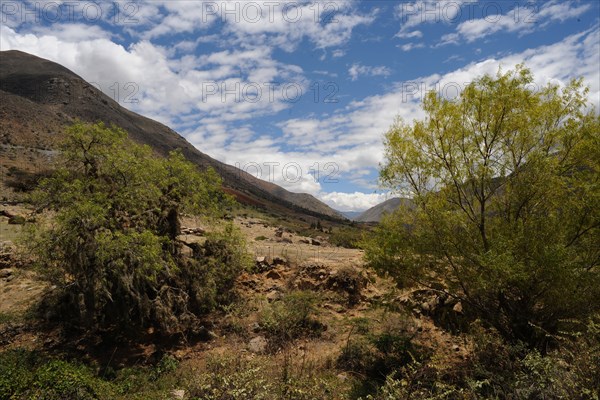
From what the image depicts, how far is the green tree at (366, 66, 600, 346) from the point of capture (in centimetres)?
814

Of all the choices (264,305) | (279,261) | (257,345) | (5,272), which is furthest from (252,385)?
(5,272)

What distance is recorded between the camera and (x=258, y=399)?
5.80 meters

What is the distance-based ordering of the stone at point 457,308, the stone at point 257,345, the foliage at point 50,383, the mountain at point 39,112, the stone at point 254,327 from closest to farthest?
the foliage at point 50,383 → the stone at point 257,345 → the stone at point 254,327 → the stone at point 457,308 → the mountain at point 39,112

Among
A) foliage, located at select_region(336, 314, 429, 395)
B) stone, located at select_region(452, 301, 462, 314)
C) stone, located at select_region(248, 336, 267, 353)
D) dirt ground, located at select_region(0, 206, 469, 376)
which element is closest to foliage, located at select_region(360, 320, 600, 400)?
foliage, located at select_region(336, 314, 429, 395)

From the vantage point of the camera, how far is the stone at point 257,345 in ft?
36.9

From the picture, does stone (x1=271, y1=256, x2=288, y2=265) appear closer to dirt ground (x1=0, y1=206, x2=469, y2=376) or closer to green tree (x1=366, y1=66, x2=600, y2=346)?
dirt ground (x1=0, y1=206, x2=469, y2=376)

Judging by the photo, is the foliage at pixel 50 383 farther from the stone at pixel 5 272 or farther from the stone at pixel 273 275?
the stone at pixel 273 275

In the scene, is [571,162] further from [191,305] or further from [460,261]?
[191,305]

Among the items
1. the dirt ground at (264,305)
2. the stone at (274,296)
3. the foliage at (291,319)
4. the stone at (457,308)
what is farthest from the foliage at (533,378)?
the stone at (274,296)

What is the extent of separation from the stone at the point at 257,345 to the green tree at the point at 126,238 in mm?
2225

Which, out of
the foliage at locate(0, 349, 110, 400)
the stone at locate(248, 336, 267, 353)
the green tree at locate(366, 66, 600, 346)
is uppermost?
the green tree at locate(366, 66, 600, 346)

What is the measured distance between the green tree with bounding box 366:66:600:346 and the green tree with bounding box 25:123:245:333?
6.27 meters

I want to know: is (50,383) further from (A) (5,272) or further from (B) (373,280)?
(A) (5,272)

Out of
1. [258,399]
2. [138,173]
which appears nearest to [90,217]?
[138,173]
